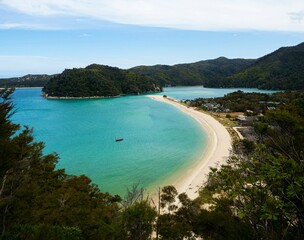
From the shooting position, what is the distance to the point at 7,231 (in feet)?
28.9

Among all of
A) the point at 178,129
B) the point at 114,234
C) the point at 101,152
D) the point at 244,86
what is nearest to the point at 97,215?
the point at 114,234

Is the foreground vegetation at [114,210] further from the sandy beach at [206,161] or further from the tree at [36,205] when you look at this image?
the sandy beach at [206,161]

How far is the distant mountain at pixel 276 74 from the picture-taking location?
149 meters

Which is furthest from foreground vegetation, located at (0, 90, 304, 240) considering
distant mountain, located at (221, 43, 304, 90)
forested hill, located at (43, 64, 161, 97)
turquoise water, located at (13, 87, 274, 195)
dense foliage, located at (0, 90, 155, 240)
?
distant mountain, located at (221, 43, 304, 90)

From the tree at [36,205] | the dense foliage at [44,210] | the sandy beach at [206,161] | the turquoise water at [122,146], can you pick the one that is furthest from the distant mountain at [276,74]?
the dense foliage at [44,210]

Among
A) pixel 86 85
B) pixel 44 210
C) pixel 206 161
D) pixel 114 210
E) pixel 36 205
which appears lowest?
pixel 206 161

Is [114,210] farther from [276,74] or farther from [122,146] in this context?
[276,74]

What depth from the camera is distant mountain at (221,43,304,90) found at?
490 ft

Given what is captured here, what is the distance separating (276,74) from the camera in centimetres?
17138

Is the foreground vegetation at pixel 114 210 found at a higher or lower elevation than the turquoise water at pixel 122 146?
higher

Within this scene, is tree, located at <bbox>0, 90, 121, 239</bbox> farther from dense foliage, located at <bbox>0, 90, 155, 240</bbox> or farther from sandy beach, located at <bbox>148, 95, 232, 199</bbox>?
sandy beach, located at <bbox>148, 95, 232, 199</bbox>

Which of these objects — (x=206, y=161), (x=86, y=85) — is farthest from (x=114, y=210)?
(x=86, y=85)

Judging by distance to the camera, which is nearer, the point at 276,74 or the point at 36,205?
the point at 36,205

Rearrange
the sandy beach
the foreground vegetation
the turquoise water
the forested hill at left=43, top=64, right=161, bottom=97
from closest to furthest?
the foreground vegetation → the sandy beach → the turquoise water → the forested hill at left=43, top=64, right=161, bottom=97
